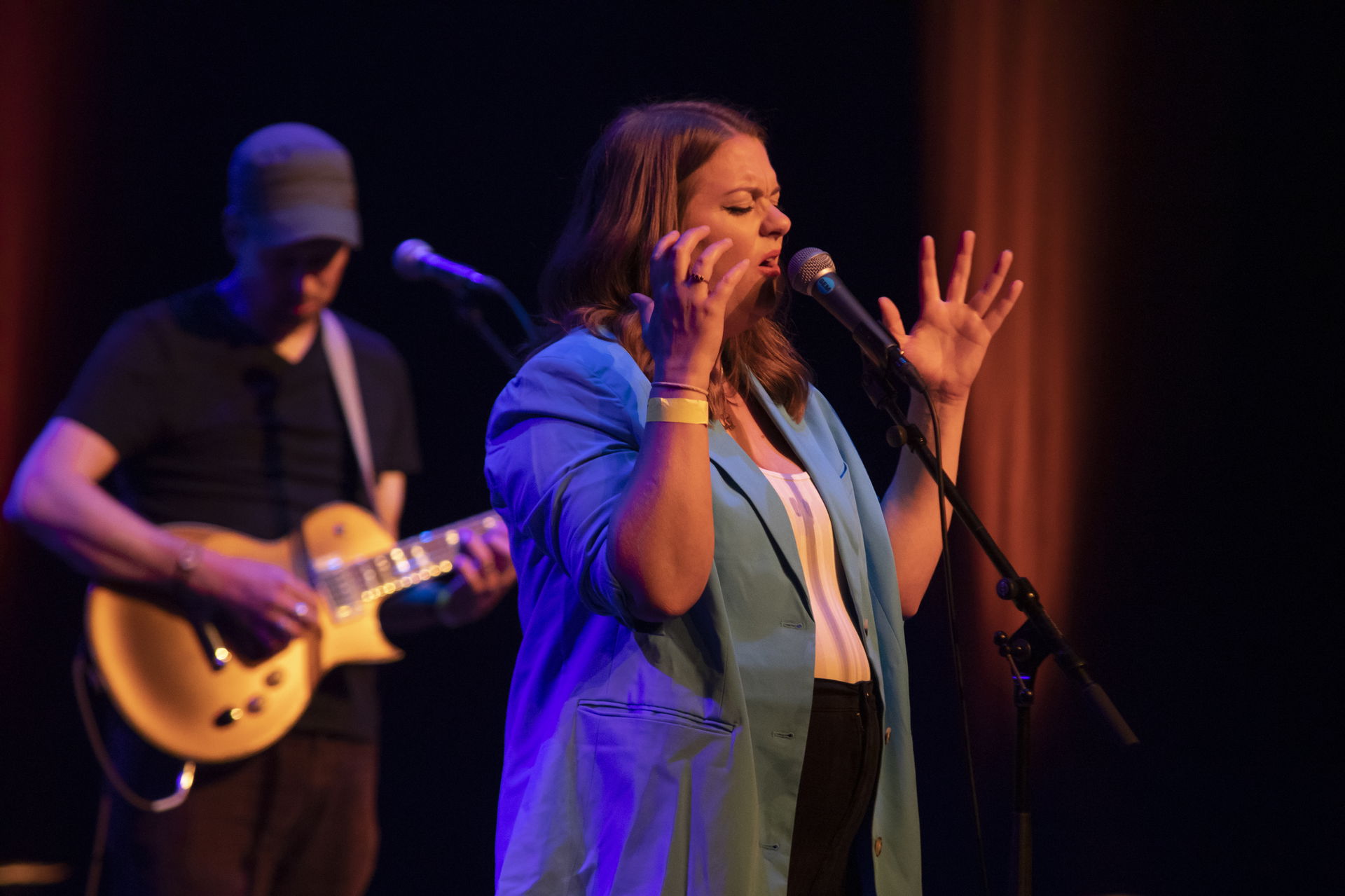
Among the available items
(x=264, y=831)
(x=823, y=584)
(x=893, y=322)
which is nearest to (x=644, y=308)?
(x=823, y=584)

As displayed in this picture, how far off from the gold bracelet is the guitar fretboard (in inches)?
57.5

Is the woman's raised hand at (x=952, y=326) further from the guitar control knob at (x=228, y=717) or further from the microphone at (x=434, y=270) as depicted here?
the guitar control knob at (x=228, y=717)

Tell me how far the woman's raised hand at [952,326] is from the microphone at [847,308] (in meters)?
0.18

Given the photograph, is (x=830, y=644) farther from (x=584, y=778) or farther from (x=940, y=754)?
(x=940, y=754)

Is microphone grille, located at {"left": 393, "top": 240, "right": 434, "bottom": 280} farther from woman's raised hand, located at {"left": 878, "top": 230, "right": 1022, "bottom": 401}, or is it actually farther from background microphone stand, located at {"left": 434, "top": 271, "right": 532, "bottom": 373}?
woman's raised hand, located at {"left": 878, "top": 230, "right": 1022, "bottom": 401}

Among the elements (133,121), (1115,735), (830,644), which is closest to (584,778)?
(830,644)

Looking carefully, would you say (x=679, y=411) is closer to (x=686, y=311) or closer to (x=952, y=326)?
(x=686, y=311)

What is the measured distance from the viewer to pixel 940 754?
10.6 feet

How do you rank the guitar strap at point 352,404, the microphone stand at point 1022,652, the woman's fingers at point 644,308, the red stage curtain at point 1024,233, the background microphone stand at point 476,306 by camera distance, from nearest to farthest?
1. the woman's fingers at point 644,308
2. the microphone stand at point 1022,652
3. the background microphone stand at point 476,306
4. the guitar strap at point 352,404
5. the red stage curtain at point 1024,233

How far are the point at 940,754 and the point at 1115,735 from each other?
1.90 metres

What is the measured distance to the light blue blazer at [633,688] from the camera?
4.11 feet

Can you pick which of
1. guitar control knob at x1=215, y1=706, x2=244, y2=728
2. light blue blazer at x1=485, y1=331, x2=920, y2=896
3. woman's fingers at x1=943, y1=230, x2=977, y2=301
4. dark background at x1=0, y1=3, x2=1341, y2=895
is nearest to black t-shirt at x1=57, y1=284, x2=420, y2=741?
guitar control knob at x1=215, y1=706, x2=244, y2=728

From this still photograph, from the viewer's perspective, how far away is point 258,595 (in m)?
2.47

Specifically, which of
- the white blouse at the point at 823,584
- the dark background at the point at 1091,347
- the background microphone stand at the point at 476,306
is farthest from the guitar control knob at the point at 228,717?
the white blouse at the point at 823,584
